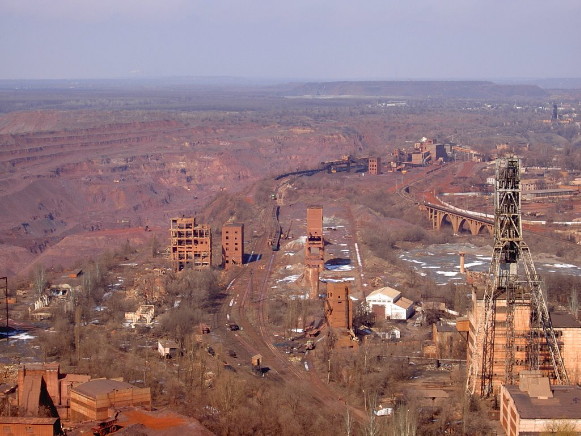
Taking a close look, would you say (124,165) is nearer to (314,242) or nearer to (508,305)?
(314,242)

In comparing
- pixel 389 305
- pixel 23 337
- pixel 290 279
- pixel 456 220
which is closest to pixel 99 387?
pixel 23 337

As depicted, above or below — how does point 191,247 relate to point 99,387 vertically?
below

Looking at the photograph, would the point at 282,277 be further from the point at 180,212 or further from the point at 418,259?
the point at 180,212

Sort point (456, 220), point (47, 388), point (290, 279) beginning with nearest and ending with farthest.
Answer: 1. point (47, 388)
2. point (290, 279)
3. point (456, 220)

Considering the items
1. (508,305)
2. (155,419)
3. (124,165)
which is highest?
(508,305)

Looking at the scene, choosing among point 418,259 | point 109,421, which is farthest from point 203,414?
point 418,259

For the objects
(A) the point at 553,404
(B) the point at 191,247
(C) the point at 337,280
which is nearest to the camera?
(A) the point at 553,404

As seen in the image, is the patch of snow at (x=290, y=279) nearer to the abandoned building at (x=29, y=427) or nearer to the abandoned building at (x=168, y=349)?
the abandoned building at (x=168, y=349)
